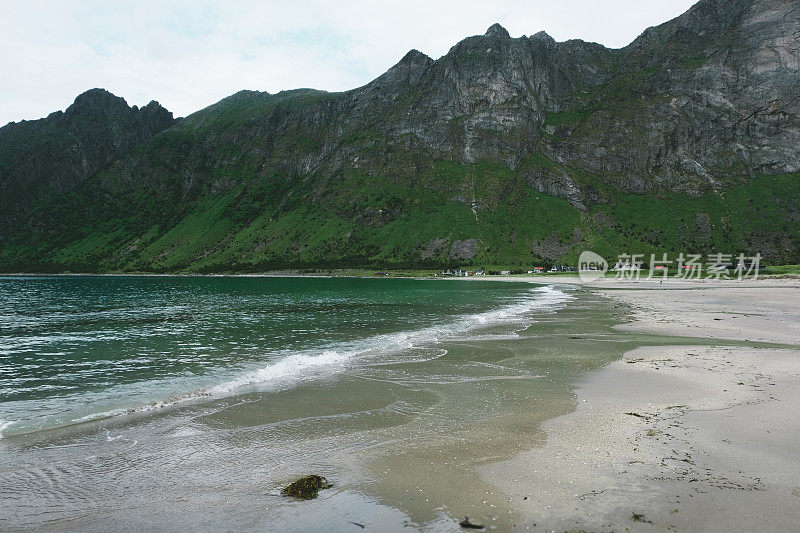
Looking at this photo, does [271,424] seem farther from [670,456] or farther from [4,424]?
[670,456]

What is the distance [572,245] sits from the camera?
19475 cm

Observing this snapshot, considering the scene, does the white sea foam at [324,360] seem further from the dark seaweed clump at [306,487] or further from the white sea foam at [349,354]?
the dark seaweed clump at [306,487]

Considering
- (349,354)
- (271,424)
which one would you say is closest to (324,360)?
(349,354)

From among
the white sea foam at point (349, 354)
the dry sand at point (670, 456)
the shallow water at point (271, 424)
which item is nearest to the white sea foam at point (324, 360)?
the white sea foam at point (349, 354)

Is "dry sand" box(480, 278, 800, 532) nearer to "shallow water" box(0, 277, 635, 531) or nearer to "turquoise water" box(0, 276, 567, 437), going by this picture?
"shallow water" box(0, 277, 635, 531)

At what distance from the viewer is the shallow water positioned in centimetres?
812

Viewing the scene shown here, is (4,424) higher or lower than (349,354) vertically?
lower

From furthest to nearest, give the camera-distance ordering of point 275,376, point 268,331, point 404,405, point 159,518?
point 268,331 < point 275,376 < point 404,405 < point 159,518

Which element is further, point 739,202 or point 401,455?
point 739,202

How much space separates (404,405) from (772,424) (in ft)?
36.2

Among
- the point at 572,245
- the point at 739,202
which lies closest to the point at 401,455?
the point at 572,245

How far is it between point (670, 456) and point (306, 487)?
8.62 meters

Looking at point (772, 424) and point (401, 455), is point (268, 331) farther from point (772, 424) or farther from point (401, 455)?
point (772, 424)

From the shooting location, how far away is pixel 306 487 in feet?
28.3
